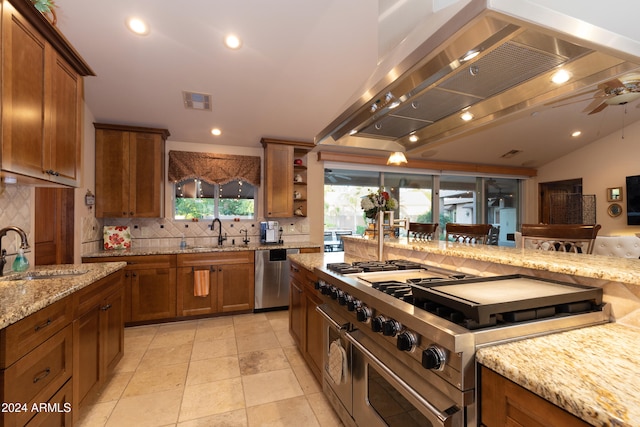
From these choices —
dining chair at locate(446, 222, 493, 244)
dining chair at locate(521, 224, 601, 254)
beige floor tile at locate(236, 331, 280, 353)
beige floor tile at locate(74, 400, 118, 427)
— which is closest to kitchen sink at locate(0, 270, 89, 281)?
beige floor tile at locate(74, 400, 118, 427)

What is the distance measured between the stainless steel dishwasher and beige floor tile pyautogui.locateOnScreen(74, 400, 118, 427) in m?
1.95

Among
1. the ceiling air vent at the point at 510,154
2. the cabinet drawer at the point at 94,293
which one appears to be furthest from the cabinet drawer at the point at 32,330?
the ceiling air vent at the point at 510,154

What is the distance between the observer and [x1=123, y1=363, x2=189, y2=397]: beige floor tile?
7.06ft

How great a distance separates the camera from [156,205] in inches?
143

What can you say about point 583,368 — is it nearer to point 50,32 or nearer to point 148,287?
point 50,32

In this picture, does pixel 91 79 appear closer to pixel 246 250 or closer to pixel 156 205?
pixel 156 205

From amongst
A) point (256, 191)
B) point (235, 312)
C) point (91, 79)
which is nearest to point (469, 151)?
point (256, 191)

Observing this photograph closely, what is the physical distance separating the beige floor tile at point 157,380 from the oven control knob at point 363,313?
5.63ft

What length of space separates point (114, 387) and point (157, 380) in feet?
0.95

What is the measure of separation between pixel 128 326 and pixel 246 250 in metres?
1.58

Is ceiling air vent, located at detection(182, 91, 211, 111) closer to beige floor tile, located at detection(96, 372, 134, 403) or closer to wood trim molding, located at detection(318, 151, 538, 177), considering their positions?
wood trim molding, located at detection(318, 151, 538, 177)

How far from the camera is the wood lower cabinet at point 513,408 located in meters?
0.63

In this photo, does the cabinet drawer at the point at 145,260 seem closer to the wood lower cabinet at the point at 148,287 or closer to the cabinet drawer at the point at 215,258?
the wood lower cabinet at the point at 148,287

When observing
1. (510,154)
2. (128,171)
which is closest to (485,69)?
(128,171)
